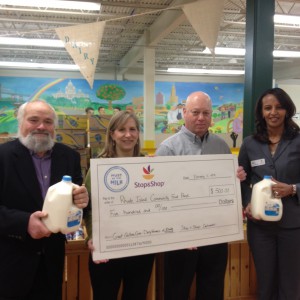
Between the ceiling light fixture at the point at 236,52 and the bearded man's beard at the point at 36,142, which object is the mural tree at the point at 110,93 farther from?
the bearded man's beard at the point at 36,142

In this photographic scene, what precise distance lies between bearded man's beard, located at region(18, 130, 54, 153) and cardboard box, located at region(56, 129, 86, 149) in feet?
11.2

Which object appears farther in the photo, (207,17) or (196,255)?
(207,17)

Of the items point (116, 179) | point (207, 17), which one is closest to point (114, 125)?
point (116, 179)

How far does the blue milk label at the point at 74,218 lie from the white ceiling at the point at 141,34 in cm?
319

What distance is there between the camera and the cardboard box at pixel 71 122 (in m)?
5.29

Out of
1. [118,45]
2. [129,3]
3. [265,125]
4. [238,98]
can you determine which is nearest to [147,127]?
[118,45]

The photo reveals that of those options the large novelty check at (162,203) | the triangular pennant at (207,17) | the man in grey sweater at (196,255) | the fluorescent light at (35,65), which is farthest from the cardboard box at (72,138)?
the fluorescent light at (35,65)

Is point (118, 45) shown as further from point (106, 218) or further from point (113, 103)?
point (106, 218)

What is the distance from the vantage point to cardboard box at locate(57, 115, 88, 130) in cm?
529

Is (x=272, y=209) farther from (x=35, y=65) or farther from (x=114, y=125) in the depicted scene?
(x=35, y=65)

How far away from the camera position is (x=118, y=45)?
9945 mm

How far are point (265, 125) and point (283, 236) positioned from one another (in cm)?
69

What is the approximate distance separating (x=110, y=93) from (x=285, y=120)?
35.3ft

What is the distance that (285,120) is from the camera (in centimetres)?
210
